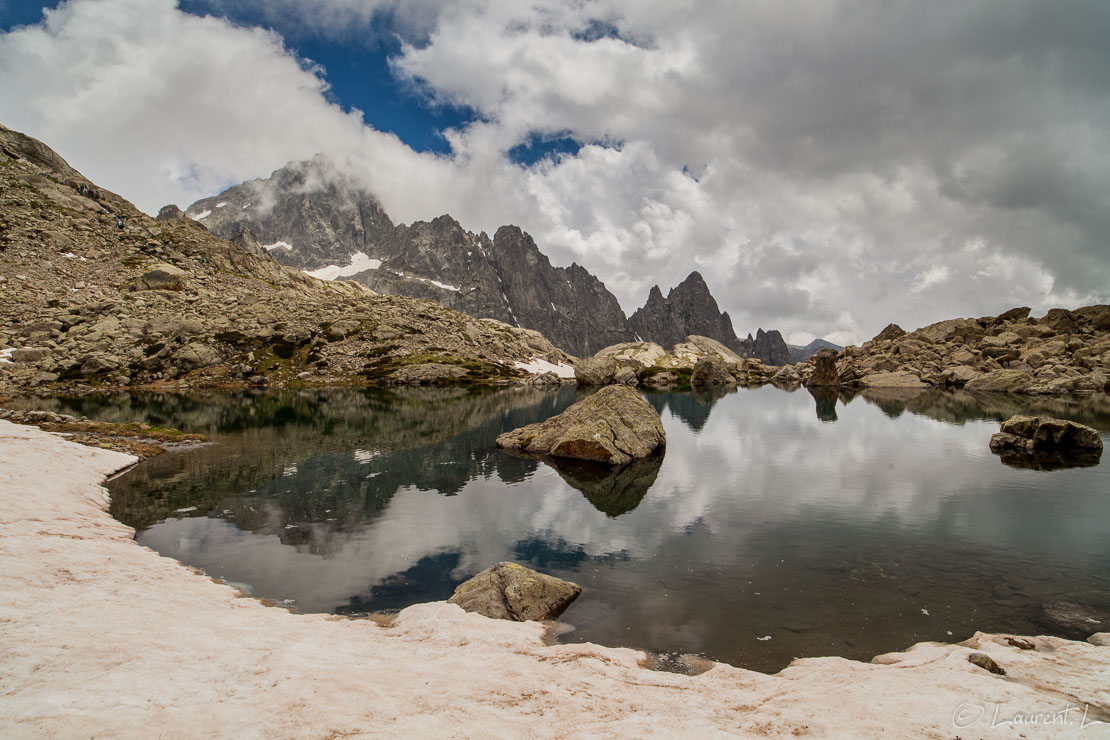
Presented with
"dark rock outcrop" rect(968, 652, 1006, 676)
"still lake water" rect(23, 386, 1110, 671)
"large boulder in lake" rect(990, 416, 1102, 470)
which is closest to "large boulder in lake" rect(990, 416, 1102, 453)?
"large boulder in lake" rect(990, 416, 1102, 470)

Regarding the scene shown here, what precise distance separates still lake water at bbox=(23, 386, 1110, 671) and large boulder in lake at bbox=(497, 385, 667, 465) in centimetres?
270

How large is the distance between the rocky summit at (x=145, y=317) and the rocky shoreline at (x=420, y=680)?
410 ft

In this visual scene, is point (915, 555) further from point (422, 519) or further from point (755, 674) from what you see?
point (422, 519)

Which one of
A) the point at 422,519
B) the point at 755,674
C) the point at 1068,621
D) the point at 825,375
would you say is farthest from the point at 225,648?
the point at 825,375

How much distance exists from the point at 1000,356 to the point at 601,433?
155m

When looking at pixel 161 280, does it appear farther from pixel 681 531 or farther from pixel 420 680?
pixel 420 680

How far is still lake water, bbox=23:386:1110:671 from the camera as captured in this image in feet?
64.2

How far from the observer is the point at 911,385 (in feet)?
470

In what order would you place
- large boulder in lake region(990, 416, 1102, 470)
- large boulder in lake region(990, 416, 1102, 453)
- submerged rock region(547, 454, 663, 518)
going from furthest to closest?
large boulder in lake region(990, 416, 1102, 453)
large boulder in lake region(990, 416, 1102, 470)
submerged rock region(547, 454, 663, 518)

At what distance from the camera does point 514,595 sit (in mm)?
19359

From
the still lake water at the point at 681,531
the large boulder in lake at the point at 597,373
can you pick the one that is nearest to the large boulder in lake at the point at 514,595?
the still lake water at the point at 681,531

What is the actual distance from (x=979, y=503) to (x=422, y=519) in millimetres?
37839

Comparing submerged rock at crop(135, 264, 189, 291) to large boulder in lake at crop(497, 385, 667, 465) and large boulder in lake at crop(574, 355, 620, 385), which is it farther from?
large boulder in lake at crop(497, 385, 667, 465)

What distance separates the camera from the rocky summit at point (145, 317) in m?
119
